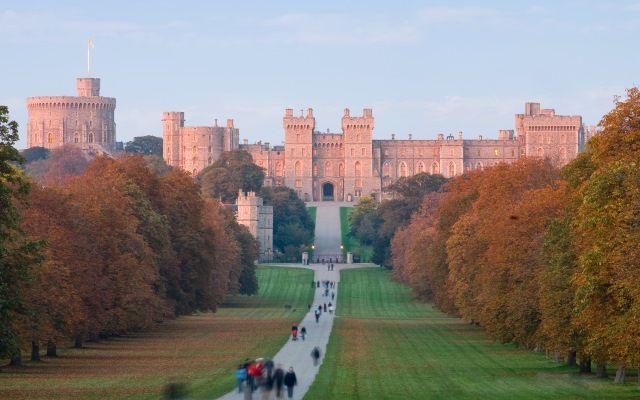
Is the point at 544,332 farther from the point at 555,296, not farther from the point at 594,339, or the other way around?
the point at 594,339

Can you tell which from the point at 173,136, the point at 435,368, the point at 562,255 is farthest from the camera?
the point at 173,136

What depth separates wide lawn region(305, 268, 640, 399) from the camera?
103ft

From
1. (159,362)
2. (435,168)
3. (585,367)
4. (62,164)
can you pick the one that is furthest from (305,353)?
(435,168)

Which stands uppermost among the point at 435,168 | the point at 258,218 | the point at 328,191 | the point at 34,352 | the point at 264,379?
the point at 435,168

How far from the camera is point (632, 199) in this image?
101 ft

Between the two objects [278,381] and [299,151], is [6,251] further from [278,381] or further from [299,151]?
[299,151]

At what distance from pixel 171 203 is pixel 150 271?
36.2 ft

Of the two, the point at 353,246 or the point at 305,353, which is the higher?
the point at 353,246

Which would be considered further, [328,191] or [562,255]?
[328,191]

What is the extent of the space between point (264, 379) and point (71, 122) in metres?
167

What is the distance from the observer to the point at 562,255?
1451 inches

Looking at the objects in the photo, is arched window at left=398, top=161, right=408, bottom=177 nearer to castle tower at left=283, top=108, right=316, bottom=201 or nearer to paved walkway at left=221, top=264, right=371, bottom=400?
castle tower at left=283, top=108, right=316, bottom=201

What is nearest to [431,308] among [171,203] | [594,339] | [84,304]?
[171,203]

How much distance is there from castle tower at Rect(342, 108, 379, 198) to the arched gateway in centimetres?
239
